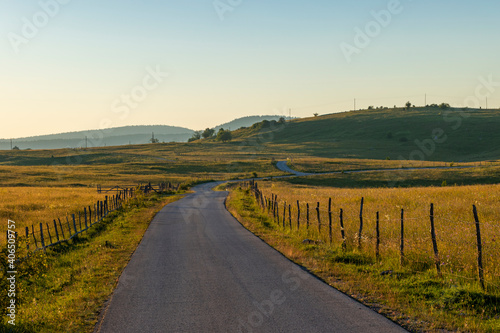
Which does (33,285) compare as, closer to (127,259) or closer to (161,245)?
(127,259)

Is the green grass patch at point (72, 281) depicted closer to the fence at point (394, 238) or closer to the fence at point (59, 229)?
the fence at point (59, 229)

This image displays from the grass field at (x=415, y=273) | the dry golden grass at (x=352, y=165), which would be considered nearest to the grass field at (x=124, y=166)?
the dry golden grass at (x=352, y=165)

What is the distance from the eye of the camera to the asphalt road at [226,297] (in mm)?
8383

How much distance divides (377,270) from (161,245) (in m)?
10.0

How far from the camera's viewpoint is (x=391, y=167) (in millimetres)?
98562

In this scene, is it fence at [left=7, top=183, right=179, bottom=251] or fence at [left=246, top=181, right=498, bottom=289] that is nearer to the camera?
fence at [left=246, top=181, right=498, bottom=289]

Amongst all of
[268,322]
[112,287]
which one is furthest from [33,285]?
[268,322]

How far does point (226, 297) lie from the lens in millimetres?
10305

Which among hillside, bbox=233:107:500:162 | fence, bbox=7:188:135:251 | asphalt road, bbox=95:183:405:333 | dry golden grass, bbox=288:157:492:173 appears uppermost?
hillside, bbox=233:107:500:162

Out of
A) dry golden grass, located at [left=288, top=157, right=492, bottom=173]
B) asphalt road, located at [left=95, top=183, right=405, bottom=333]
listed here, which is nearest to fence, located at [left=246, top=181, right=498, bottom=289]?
asphalt road, located at [left=95, top=183, right=405, bottom=333]

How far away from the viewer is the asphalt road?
8.38 m

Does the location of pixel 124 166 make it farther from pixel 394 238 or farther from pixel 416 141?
pixel 416 141

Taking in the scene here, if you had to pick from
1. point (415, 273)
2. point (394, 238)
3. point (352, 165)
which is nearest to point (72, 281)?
point (415, 273)

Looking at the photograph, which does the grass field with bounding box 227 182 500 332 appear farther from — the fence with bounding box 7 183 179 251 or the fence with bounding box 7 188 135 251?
the fence with bounding box 7 188 135 251
